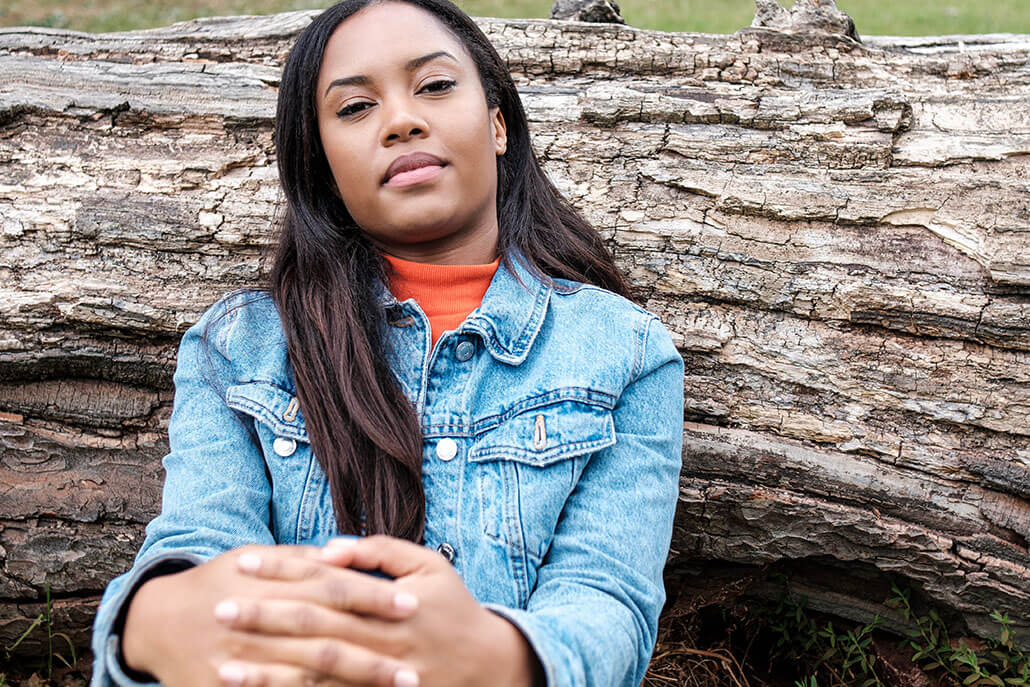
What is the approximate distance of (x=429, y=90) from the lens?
6.78 feet

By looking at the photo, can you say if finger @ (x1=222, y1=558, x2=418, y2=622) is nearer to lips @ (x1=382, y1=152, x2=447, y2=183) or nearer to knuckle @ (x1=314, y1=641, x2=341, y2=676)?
knuckle @ (x1=314, y1=641, x2=341, y2=676)

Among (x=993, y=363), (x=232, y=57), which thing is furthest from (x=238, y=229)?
(x=993, y=363)

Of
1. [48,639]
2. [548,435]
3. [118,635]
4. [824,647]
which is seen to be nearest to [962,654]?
[824,647]

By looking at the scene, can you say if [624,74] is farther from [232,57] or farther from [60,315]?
[60,315]

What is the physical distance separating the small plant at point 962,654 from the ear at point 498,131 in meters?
1.65

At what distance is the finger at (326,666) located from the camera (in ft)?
4.50

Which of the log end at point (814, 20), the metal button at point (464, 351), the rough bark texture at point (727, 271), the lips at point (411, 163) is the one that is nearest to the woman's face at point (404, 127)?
the lips at point (411, 163)

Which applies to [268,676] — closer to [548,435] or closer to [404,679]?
[404,679]

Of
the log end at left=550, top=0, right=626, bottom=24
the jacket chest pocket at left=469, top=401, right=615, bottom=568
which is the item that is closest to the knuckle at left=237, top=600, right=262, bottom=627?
the jacket chest pocket at left=469, top=401, right=615, bottom=568

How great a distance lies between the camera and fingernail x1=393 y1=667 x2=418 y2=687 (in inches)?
54.1

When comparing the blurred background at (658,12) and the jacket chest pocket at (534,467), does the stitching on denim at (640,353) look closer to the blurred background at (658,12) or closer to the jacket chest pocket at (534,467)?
the jacket chest pocket at (534,467)

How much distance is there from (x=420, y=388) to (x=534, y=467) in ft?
1.03

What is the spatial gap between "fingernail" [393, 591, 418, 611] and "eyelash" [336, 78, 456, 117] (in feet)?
3.79

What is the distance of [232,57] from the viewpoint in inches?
118
